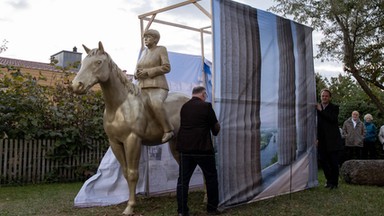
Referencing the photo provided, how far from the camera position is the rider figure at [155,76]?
5.86 meters

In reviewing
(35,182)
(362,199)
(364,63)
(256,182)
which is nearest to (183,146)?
(256,182)

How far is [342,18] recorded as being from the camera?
13.4 m

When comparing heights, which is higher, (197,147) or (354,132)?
(354,132)

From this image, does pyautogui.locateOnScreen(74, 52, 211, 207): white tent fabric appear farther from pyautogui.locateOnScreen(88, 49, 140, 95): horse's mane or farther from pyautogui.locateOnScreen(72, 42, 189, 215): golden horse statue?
pyautogui.locateOnScreen(88, 49, 140, 95): horse's mane

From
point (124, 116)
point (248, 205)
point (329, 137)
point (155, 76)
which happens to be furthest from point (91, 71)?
point (329, 137)

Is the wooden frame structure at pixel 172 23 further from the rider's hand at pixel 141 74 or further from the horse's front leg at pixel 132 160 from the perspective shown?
the horse's front leg at pixel 132 160

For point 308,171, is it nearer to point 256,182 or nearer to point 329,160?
point 329,160

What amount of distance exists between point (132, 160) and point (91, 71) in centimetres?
135

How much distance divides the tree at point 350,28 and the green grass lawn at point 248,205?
675cm

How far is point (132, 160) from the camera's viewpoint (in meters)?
5.62

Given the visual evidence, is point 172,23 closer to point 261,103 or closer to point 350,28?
point 261,103

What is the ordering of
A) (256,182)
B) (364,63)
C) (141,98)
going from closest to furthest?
(141,98), (256,182), (364,63)

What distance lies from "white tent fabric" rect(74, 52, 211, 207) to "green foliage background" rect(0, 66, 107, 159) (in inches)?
139

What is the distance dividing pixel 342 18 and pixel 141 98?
32.1 feet
